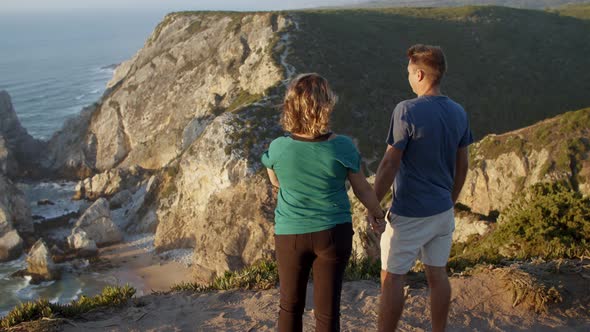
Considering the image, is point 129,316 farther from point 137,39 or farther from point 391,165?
point 137,39

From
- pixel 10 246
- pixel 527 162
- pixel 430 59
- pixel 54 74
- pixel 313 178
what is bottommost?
pixel 10 246

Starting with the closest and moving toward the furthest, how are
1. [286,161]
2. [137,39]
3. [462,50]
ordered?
[286,161] → [462,50] → [137,39]

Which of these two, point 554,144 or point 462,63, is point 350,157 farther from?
point 462,63

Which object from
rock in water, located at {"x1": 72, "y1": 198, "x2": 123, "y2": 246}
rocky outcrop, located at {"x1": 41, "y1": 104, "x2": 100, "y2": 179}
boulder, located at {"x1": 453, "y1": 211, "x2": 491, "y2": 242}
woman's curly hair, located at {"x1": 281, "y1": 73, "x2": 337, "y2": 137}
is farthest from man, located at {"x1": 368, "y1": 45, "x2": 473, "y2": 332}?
rocky outcrop, located at {"x1": 41, "y1": 104, "x2": 100, "y2": 179}

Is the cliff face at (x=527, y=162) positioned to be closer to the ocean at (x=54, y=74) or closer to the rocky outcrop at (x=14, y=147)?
the rocky outcrop at (x=14, y=147)

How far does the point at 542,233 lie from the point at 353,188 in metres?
Result: 6.31

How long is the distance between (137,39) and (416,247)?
201 metres

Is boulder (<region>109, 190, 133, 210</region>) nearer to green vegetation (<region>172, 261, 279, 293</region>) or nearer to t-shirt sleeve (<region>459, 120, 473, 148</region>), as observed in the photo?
green vegetation (<region>172, 261, 279, 293</region>)

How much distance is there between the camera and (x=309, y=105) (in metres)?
4.16

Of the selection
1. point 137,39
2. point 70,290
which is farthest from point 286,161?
point 137,39

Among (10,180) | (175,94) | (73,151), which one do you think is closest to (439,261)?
(10,180)

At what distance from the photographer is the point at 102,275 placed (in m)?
28.9

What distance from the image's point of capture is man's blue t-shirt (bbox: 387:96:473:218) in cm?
449

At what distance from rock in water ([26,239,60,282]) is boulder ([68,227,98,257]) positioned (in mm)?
2798
